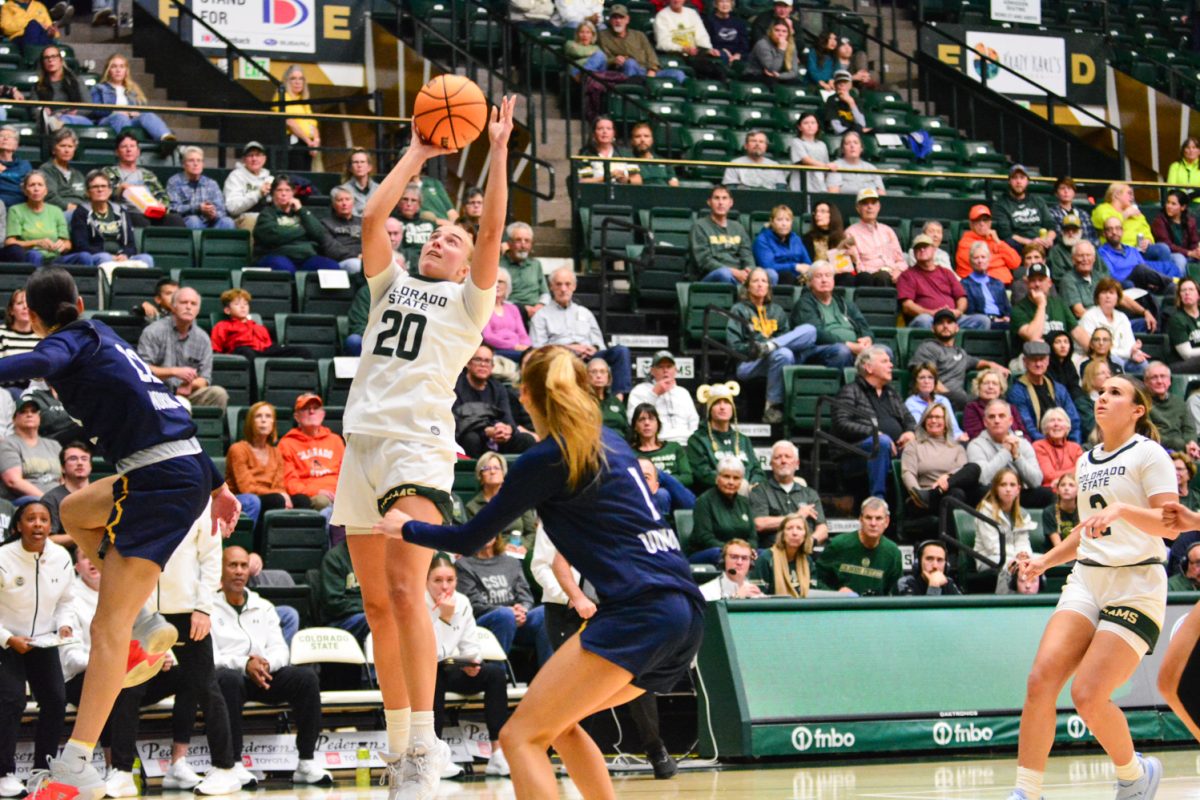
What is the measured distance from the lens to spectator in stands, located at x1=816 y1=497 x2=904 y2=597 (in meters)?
11.7

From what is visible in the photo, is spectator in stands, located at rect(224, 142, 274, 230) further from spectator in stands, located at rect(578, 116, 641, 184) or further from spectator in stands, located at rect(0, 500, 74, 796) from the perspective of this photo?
spectator in stands, located at rect(0, 500, 74, 796)

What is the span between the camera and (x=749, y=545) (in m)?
11.4

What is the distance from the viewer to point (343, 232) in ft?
46.9

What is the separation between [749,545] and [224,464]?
3704 millimetres

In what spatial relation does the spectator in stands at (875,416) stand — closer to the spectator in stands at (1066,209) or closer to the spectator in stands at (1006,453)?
the spectator in stands at (1006,453)

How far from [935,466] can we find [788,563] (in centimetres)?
238

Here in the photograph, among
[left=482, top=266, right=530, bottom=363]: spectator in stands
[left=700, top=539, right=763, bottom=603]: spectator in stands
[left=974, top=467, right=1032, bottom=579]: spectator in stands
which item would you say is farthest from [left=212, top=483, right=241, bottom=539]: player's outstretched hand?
[left=974, top=467, right=1032, bottom=579]: spectator in stands

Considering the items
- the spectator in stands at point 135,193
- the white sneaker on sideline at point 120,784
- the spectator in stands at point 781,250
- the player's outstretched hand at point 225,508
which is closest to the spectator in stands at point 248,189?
the spectator in stands at point 135,193

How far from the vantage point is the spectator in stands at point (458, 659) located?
10055 millimetres

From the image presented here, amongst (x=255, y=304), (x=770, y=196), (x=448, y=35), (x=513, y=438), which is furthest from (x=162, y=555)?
(x=448, y=35)

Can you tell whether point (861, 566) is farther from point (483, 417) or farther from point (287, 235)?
point (287, 235)

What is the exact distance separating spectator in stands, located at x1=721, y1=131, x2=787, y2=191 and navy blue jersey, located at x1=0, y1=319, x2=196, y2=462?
11.5m

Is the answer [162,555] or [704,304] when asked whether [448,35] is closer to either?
[704,304]

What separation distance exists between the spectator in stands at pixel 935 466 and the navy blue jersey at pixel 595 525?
832 cm
